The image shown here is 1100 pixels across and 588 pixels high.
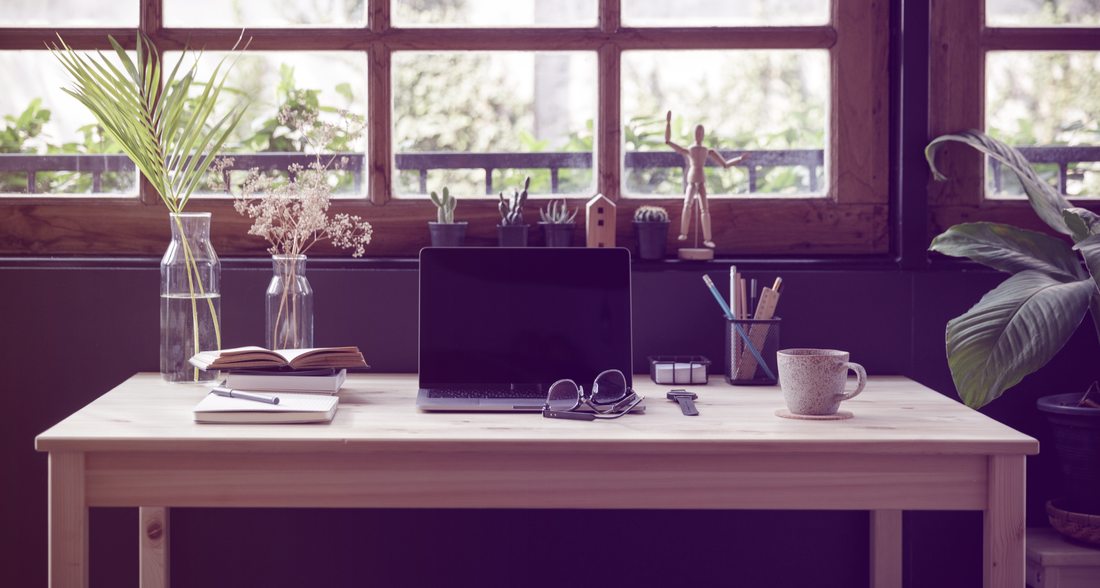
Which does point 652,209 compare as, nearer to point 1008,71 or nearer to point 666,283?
point 666,283

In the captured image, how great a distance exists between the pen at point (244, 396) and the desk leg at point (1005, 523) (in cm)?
121

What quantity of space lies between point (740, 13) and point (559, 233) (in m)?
0.69

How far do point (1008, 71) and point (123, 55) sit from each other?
6.45 feet

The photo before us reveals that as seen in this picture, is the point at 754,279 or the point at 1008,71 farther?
the point at 1008,71

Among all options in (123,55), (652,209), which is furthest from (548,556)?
(123,55)

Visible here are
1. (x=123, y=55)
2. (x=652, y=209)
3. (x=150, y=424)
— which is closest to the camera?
(x=150, y=424)

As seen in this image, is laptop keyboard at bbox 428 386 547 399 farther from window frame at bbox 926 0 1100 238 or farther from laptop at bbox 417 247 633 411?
window frame at bbox 926 0 1100 238

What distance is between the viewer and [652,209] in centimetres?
229

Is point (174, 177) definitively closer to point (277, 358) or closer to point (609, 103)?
point (277, 358)

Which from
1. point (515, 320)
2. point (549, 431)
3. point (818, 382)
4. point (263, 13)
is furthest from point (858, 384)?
point (263, 13)

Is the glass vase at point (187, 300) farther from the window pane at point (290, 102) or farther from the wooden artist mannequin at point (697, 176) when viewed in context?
the wooden artist mannequin at point (697, 176)

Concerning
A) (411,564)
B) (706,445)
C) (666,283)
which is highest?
(666,283)

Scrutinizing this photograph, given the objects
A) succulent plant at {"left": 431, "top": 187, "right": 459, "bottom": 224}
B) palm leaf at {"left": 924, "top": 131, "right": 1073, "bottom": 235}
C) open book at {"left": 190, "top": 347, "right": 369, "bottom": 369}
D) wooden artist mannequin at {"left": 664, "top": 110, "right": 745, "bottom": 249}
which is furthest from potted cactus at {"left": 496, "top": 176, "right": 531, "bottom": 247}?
palm leaf at {"left": 924, "top": 131, "right": 1073, "bottom": 235}

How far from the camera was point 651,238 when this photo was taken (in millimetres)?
2293
